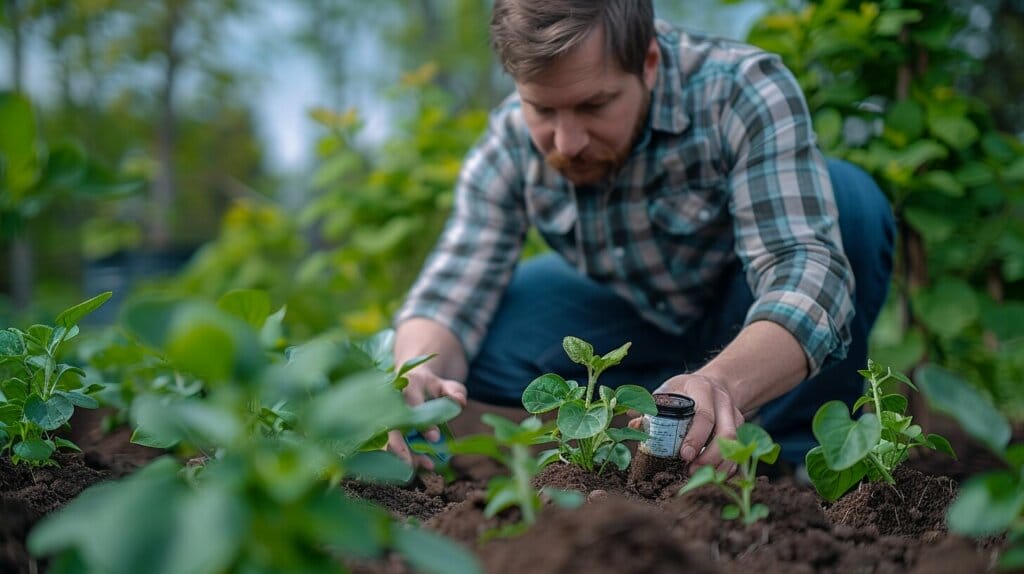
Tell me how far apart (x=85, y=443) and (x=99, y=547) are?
1286 mm

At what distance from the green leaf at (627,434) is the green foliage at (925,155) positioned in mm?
1187

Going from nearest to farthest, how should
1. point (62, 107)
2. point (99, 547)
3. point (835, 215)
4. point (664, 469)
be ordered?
1. point (99, 547)
2. point (664, 469)
3. point (835, 215)
4. point (62, 107)

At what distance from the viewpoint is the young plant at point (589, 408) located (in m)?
1.01

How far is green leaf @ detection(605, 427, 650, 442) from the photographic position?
41.8 inches

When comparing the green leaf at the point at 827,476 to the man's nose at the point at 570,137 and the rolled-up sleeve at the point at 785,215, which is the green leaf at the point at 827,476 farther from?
the man's nose at the point at 570,137

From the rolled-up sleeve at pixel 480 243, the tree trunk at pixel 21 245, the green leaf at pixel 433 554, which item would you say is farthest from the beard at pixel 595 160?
the tree trunk at pixel 21 245

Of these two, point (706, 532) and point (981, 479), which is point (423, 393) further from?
point (981, 479)

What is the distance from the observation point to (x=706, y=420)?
1.16m

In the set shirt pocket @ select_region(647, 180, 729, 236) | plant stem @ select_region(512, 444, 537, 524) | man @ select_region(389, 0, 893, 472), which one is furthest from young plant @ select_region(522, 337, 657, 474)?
shirt pocket @ select_region(647, 180, 729, 236)

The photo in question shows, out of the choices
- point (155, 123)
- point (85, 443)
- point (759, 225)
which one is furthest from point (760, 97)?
point (155, 123)

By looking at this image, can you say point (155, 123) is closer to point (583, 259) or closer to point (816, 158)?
point (583, 259)

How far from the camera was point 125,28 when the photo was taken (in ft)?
20.8

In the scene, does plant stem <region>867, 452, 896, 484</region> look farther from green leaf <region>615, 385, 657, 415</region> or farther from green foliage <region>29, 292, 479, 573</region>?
green foliage <region>29, 292, 479, 573</region>

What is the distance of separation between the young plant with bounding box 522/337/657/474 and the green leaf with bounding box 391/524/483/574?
406mm
